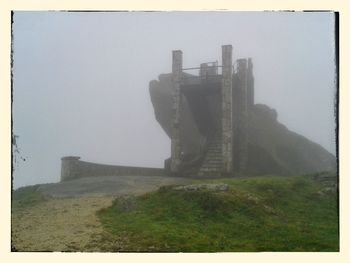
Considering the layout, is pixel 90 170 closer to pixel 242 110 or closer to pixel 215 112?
pixel 215 112

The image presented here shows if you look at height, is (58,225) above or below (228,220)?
below

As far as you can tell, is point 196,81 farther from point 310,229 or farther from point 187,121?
point 310,229

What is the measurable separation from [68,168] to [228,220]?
13127mm

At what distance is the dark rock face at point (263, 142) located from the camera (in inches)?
1284

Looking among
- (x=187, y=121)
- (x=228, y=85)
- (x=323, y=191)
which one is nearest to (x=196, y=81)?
(x=228, y=85)

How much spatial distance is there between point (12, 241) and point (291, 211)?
9.52 metres

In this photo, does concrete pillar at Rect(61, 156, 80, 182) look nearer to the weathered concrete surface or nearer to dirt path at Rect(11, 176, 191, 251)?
the weathered concrete surface

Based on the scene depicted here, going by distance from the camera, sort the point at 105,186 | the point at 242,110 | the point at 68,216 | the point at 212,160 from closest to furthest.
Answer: the point at 68,216 < the point at 105,186 < the point at 212,160 < the point at 242,110

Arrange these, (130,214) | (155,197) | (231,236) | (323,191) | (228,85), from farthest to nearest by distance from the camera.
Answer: (228,85), (323,191), (155,197), (130,214), (231,236)

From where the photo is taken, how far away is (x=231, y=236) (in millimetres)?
15344

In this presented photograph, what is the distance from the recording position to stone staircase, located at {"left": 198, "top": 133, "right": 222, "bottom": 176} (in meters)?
27.0

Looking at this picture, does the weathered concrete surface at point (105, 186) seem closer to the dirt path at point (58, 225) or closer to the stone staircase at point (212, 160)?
the dirt path at point (58, 225)

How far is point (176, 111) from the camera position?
95.7 feet

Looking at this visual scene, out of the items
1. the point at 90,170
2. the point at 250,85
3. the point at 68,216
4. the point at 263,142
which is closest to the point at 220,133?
the point at 263,142
